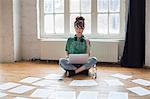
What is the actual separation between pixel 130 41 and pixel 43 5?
1.89 m

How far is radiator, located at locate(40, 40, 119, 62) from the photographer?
204 inches

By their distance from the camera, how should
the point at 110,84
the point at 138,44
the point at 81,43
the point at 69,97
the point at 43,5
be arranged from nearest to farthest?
the point at 69,97
the point at 110,84
the point at 81,43
the point at 138,44
the point at 43,5

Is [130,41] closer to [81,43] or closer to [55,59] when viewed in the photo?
[81,43]

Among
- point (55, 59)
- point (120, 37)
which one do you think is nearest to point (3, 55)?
point (55, 59)

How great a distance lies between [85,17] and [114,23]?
574 mm

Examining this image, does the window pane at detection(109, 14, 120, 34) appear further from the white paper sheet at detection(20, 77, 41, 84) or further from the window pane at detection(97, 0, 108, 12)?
the white paper sheet at detection(20, 77, 41, 84)

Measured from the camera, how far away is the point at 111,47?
5.18 meters

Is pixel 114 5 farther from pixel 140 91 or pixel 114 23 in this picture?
pixel 140 91

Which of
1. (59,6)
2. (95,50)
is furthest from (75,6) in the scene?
(95,50)

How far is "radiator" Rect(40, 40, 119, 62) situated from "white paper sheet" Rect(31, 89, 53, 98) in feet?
6.35

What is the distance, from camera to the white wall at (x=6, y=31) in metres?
5.46

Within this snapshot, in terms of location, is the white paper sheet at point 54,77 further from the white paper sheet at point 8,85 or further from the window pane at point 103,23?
the window pane at point 103,23

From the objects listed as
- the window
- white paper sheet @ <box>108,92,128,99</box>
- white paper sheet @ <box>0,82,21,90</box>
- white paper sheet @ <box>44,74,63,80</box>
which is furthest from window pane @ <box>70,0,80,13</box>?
white paper sheet @ <box>108,92,128,99</box>

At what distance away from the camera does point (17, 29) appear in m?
5.64
